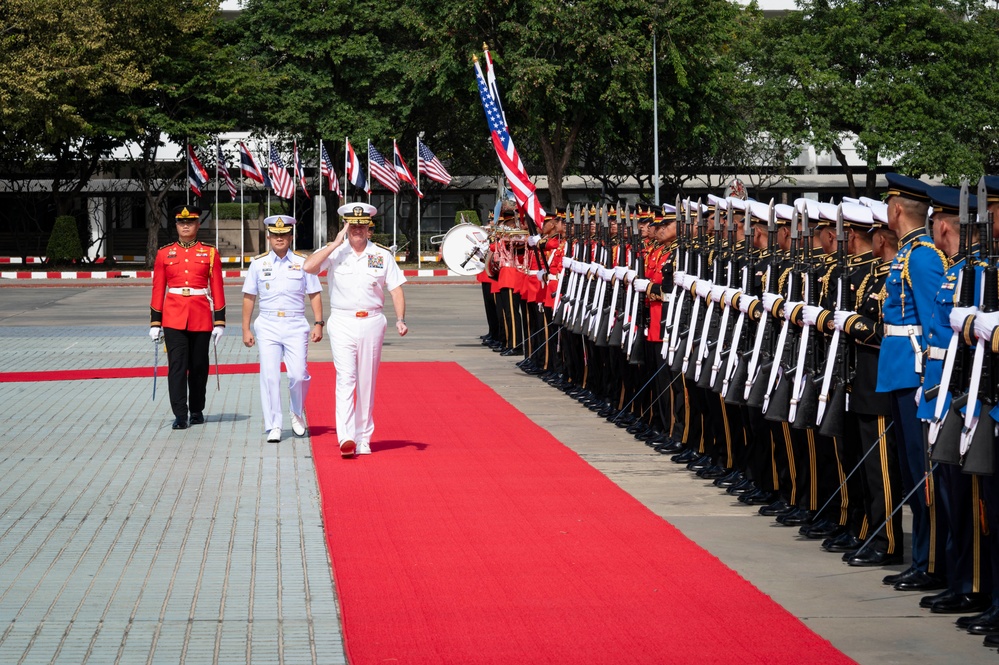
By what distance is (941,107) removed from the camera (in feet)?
154

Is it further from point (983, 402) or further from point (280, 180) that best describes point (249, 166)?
point (983, 402)

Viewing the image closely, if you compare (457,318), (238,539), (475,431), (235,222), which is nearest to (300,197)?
(235,222)

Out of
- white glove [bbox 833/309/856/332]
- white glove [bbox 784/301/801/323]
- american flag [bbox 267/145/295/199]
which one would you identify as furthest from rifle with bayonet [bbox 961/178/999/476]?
american flag [bbox 267/145/295/199]

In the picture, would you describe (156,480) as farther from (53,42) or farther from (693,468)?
(53,42)

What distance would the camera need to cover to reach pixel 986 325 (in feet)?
19.6

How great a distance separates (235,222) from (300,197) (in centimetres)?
303

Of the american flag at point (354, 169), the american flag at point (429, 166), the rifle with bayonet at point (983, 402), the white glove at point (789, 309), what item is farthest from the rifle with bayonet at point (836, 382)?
the american flag at point (354, 169)

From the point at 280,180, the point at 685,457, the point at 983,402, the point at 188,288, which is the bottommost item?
the point at 685,457

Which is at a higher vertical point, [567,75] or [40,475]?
[567,75]

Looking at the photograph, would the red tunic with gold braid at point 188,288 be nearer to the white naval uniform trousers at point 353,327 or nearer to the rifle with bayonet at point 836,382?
the white naval uniform trousers at point 353,327

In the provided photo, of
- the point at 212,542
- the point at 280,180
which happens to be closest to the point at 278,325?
the point at 212,542

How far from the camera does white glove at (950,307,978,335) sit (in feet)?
20.3

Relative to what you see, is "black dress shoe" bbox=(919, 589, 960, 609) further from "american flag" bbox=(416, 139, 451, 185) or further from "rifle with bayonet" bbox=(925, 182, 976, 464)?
"american flag" bbox=(416, 139, 451, 185)

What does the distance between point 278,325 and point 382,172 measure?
31375mm
